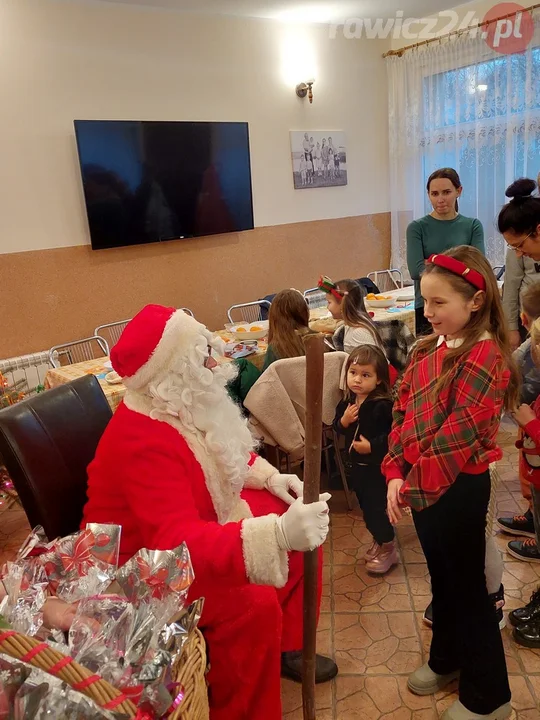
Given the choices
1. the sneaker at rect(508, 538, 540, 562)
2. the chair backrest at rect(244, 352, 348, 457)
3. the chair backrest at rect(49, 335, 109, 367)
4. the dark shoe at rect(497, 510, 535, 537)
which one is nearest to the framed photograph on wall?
the chair backrest at rect(49, 335, 109, 367)

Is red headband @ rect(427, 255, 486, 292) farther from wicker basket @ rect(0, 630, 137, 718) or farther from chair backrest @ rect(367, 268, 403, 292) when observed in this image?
chair backrest @ rect(367, 268, 403, 292)

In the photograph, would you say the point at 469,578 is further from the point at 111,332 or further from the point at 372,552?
the point at 111,332

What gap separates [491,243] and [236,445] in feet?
13.7

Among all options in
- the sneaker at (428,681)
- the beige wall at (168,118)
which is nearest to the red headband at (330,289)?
the sneaker at (428,681)

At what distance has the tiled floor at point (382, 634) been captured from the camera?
1609 millimetres

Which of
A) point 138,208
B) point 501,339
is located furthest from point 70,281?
point 501,339

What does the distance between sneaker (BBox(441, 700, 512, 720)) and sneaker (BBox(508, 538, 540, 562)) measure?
0.80 metres

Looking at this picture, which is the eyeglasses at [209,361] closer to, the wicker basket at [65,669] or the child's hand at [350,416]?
the wicker basket at [65,669]

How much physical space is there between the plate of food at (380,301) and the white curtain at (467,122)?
145 centimetres

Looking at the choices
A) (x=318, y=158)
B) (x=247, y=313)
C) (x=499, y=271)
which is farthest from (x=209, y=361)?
(x=318, y=158)

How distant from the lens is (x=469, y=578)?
1.38 meters

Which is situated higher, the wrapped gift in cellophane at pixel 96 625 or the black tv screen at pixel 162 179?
the black tv screen at pixel 162 179

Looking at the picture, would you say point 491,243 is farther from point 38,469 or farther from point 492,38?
point 38,469

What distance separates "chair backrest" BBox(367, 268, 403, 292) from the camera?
17.5ft
